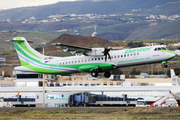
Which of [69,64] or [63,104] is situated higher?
[69,64]

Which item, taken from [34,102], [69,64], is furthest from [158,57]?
[34,102]

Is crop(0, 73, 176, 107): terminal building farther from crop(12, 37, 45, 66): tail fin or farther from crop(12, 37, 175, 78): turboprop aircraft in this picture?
crop(12, 37, 175, 78): turboprop aircraft

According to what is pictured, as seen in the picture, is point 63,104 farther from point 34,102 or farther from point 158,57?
point 158,57

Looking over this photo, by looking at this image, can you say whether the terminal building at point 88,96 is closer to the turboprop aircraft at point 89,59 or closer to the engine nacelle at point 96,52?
the turboprop aircraft at point 89,59

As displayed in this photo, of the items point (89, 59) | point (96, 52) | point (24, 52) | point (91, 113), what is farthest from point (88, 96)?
point (96, 52)

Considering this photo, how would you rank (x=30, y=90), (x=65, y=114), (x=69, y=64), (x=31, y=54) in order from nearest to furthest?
(x=65, y=114) → (x=69, y=64) → (x=31, y=54) → (x=30, y=90)

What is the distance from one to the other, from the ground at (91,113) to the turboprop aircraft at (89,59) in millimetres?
5878

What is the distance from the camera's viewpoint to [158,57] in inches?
1924

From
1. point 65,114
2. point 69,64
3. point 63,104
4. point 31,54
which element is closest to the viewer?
point 65,114

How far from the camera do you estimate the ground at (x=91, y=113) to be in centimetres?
4709

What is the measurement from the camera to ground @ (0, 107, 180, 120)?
1854 inches

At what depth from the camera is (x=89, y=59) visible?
5347cm

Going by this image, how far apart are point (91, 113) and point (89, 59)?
8.26 metres

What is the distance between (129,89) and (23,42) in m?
27.4
